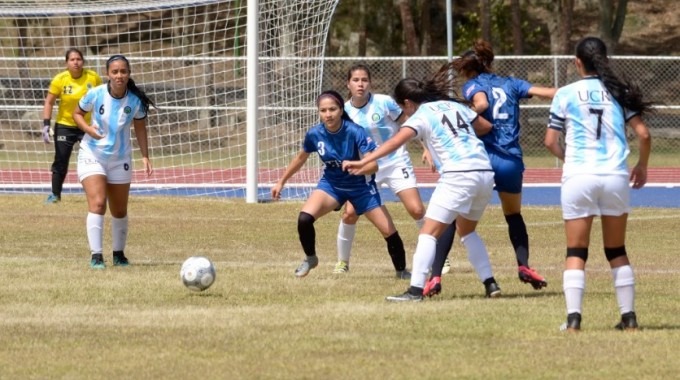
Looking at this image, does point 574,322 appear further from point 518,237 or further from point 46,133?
point 46,133

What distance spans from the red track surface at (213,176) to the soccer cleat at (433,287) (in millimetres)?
10953

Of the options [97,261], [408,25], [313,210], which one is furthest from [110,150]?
[408,25]

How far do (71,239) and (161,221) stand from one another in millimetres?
2226

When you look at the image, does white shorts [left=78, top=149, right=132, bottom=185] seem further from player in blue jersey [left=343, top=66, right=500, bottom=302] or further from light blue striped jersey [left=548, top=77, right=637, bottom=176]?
light blue striped jersey [left=548, top=77, right=637, bottom=176]

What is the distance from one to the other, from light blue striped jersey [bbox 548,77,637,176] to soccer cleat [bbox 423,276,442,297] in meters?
2.16

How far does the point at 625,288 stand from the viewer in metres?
8.48

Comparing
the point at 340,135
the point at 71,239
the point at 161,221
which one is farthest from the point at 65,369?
the point at 161,221

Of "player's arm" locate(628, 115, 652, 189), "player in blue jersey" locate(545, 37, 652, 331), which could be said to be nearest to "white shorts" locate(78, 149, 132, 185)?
"player in blue jersey" locate(545, 37, 652, 331)

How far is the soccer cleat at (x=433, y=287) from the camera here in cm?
1030

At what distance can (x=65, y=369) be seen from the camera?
7.39m

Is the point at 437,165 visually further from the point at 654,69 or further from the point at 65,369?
the point at 654,69

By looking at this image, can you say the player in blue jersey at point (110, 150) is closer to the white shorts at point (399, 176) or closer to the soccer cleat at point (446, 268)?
the white shorts at point (399, 176)

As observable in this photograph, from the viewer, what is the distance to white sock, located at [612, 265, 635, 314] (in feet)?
27.9

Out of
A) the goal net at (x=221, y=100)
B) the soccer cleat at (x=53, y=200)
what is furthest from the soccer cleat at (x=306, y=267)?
the goal net at (x=221, y=100)
